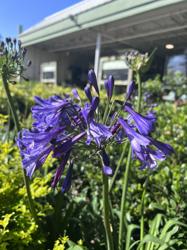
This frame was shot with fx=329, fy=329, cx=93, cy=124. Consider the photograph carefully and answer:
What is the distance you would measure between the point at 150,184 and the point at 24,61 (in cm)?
182

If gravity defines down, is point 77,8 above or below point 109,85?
above

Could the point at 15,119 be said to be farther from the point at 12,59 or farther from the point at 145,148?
the point at 145,148

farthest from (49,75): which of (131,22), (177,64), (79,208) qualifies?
(79,208)

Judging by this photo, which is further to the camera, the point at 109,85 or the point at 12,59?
the point at 12,59

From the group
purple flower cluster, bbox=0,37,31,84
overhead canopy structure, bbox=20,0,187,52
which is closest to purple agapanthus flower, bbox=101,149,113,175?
purple flower cluster, bbox=0,37,31,84

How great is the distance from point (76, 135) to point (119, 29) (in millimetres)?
10312

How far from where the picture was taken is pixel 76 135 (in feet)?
4.20

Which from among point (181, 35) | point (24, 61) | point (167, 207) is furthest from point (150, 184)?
point (181, 35)

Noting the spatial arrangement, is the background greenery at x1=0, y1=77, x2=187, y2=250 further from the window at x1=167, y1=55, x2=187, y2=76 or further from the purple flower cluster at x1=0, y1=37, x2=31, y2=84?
the window at x1=167, y1=55, x2=187, y2=76

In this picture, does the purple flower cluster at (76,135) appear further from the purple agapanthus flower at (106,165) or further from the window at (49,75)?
the window at (49,75)

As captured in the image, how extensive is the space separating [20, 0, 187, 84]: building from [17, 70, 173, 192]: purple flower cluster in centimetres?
431

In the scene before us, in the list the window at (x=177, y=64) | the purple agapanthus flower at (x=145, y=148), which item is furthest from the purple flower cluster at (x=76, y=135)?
the window at (x=177, y=64)

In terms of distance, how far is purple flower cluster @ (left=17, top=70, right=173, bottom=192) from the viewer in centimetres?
119

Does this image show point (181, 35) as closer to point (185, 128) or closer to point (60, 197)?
point (185, 128)
